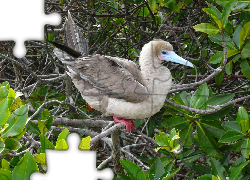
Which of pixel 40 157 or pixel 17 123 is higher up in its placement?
pixel 17 123

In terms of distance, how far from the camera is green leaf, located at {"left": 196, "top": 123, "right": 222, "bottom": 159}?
1840mm

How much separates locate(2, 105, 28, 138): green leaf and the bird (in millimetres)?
659

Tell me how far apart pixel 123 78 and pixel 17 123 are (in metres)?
0.90

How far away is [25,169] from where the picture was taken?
1058mm

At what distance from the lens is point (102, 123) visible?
7.03 feet

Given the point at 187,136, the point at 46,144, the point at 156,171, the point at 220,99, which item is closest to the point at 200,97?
the point at 220,99

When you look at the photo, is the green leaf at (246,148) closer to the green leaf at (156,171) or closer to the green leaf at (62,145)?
the green leaf at (156,171)

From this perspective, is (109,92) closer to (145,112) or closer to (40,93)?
(145,112)

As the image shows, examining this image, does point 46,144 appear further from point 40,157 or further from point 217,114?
point 217,114

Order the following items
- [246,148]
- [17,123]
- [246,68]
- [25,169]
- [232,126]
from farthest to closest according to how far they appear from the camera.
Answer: [246,68]
[232,126]
[246,148]
[17,123]
[25,169]

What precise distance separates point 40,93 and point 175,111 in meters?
1.44

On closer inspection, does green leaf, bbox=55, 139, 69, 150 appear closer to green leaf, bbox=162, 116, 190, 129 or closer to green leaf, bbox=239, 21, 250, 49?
green leaf, bbox=162, 116, 190, 129

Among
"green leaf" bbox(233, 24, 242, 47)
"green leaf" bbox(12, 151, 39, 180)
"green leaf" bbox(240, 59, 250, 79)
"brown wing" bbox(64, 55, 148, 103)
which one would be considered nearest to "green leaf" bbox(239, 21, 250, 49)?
"green leaf" bbox(233, 24, 242, 47)

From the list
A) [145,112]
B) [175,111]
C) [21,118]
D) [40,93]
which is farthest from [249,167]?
[40,93]
